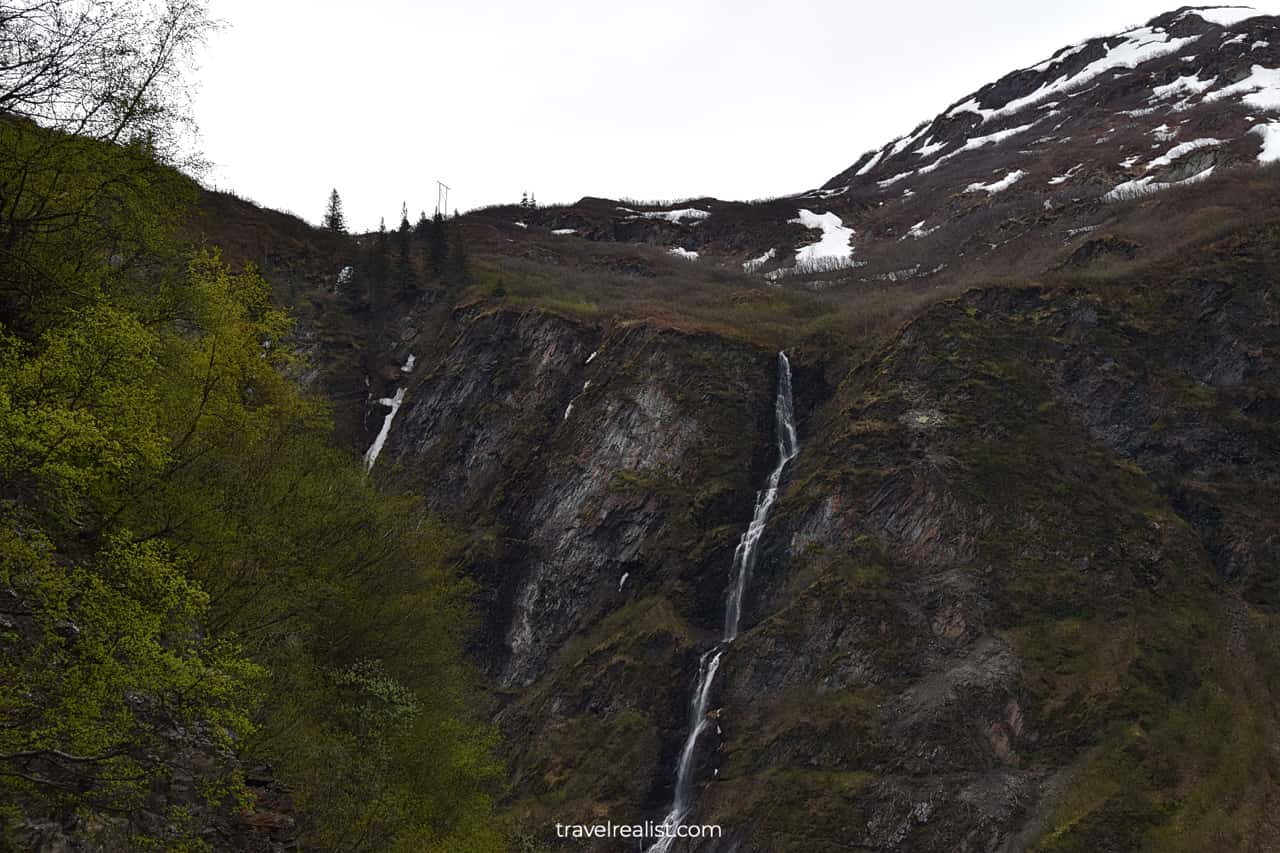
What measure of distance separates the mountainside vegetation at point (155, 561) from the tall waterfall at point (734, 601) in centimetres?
1972

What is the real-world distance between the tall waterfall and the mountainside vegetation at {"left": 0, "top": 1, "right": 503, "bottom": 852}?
19.7 metres

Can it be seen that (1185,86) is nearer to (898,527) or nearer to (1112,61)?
(1112,61)

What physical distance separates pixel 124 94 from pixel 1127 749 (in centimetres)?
4292

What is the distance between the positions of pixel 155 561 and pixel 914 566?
145 feet

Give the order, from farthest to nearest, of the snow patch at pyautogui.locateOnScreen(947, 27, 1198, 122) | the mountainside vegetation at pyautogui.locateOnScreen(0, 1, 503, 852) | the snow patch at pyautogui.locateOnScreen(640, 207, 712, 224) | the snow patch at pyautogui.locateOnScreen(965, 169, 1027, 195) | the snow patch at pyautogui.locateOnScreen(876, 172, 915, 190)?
the snow patch at pyautogui.locateOnScreen(947, 27, 1198, 122) < the snow patch at pyautogui.locateOnScreen(876, 172, 915, 190) < the snow patch at pyautogui.locateOnScreen(640, 207, 712, 224) < the snow patch at pyautogui.locateOnScreen(965, 169, 1027, 195) < the mountainside vegetation at pyautogui.locateOnScreen(0, 1, 503, 852)

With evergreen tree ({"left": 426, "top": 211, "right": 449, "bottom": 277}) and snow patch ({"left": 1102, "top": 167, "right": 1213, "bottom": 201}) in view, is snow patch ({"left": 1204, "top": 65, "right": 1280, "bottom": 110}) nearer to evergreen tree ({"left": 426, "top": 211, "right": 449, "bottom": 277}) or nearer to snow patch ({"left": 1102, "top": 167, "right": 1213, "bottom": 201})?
snow patch ({"left": 1102, "top": 167, "right": 1213, "bottom": 201})

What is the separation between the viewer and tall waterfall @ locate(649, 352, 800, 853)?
42875 millimetres

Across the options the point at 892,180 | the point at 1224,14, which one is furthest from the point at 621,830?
the point at 1224,14

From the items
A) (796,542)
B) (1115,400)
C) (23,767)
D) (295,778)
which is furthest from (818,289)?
(23,767)

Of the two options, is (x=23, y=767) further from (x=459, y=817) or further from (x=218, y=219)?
(x=218, y=219)

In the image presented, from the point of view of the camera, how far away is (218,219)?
82812mm

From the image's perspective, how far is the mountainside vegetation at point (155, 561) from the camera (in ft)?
31.2

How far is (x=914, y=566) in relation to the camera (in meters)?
48.8

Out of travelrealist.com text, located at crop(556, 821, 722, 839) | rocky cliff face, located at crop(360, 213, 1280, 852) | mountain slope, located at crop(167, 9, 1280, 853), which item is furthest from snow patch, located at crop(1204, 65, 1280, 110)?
travelrealist.com text, located at crop(556, 821, 722, 839)
